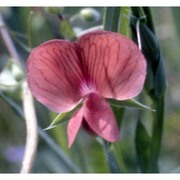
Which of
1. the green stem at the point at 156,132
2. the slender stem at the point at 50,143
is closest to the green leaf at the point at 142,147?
the green stem at the point at 156,132

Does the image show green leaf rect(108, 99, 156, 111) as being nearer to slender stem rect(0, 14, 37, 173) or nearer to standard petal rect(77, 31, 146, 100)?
standard petal rect(77, 31, 146, 100)

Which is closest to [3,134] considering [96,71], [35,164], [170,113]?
[35,164]

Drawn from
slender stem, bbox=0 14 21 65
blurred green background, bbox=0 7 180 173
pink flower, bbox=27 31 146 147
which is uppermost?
pink flower, bbox=27 31 146 147

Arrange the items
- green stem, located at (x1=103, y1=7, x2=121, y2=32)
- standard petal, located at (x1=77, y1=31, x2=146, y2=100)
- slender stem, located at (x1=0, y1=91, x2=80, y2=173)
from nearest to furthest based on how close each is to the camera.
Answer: standard petal, located at (x1=77, y1=31, x2=146, y2=100), green stem, located at (x1=103, y1=7, x2=121, y2=32), slender stem, located at (x1=0, y1=91, x2=80, y2=173)

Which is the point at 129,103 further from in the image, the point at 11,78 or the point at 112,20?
the point at 11,78

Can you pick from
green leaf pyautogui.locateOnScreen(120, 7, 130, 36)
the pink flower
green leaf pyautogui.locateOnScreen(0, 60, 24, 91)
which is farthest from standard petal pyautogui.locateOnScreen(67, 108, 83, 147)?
green leaf pyautogui.locateOnScreen(0, 60, 24, 91)

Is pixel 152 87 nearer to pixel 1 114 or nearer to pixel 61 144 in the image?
pixel 61 144

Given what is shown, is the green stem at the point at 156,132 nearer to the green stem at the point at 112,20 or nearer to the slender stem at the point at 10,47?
the green stem at the point at 112,20

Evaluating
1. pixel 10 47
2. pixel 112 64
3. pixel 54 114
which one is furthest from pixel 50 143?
pixel 112 64
